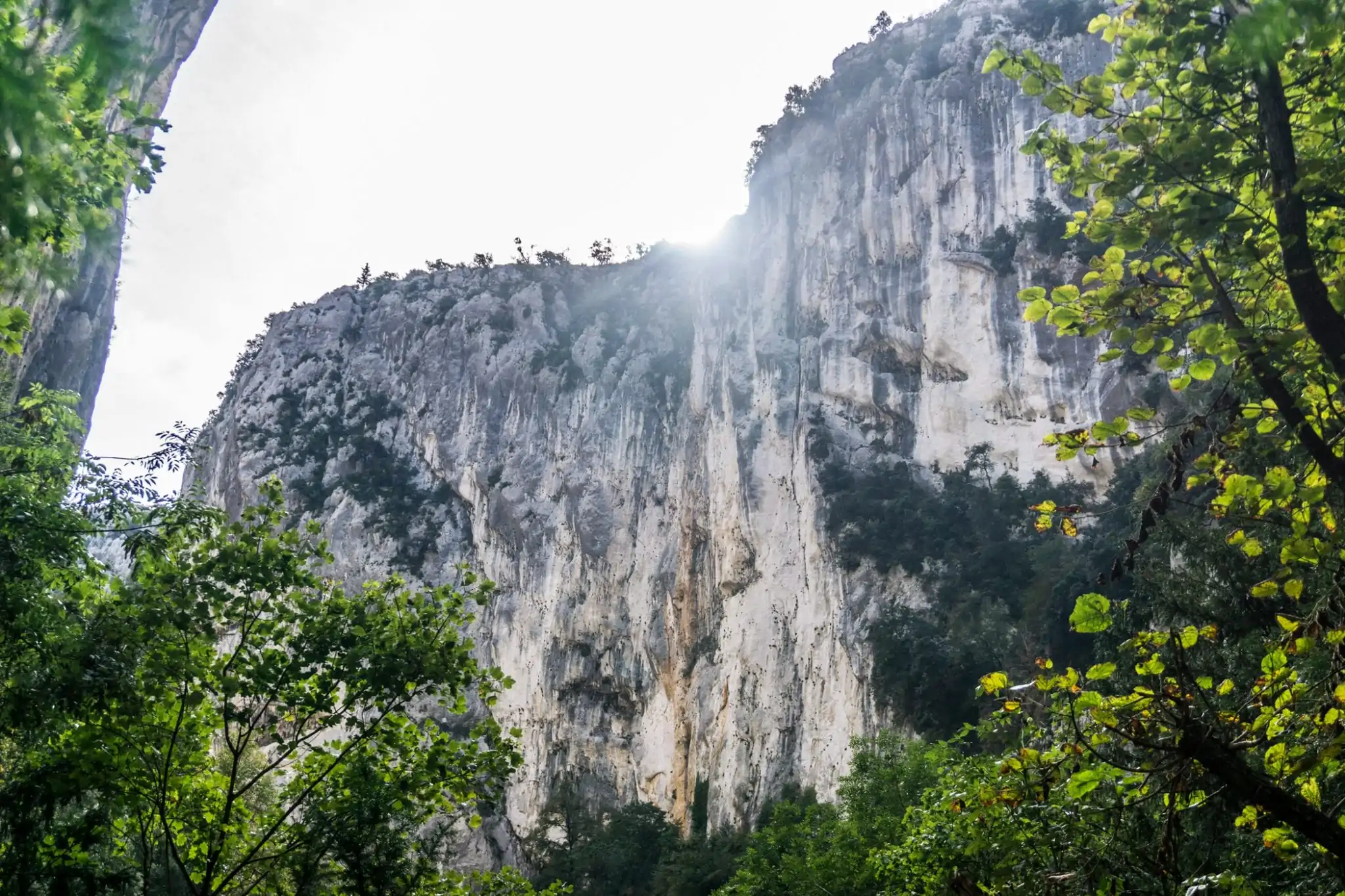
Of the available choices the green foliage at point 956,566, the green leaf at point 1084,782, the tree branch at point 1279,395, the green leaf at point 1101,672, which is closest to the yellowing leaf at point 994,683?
the green leaf at point 1101,672

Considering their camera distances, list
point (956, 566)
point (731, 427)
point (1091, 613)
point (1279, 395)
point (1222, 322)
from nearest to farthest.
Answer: point (1091, 613), point (1279, 395), point (1222, 322), point (956, 566), point (731, 427)

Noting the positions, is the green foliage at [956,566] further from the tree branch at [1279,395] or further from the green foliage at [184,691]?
the tree branch at [1279,395]

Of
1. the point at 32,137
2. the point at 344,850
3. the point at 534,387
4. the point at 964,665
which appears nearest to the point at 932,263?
the point at 964,665

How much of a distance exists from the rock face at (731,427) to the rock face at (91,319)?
23.1m

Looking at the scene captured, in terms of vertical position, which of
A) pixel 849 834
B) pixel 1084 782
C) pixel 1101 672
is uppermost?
pixel 849 834

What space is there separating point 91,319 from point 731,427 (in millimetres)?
26423

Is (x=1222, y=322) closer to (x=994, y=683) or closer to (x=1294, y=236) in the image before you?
(x=1294, y=236)

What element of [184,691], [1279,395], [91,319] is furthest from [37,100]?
[91,319]

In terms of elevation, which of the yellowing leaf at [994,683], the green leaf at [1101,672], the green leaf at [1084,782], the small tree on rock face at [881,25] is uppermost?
the small tree on rock face at [881,25]

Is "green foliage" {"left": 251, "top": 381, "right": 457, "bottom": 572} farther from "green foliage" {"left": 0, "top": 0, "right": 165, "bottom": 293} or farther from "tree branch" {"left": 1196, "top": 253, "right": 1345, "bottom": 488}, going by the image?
"tree branch" {"left": 1196, "top": 253, "right": 1345, "bottom": 488}

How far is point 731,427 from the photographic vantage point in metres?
42.4

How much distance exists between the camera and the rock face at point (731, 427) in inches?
1419

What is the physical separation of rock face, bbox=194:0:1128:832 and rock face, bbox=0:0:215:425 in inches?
908

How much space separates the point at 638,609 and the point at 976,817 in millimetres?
39222
